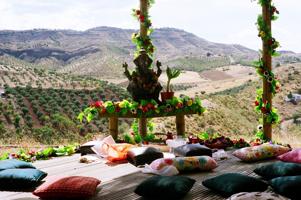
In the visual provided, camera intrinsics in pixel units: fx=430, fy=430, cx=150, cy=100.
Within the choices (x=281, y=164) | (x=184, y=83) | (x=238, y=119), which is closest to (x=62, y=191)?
(x=281, y=164)

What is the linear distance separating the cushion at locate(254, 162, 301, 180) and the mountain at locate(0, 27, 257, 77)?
189ft

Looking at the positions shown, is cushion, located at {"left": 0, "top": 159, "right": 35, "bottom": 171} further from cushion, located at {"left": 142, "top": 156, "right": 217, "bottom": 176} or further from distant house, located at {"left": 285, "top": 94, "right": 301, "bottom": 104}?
distant house, located at {"left": 285, "top": 94, "right": 301, "bottom": 104}

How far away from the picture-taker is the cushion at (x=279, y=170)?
3.45 meters

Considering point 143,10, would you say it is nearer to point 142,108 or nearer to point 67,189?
point 142,108

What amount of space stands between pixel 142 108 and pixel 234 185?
11.8 ft

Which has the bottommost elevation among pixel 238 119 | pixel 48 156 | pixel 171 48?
pixel 238 119

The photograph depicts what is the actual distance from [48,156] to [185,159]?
212 cm

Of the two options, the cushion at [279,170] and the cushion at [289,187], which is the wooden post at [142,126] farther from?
the cushion at [289,187]

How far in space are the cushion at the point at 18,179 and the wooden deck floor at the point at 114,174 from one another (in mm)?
128

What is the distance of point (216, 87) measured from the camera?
52.3 metres

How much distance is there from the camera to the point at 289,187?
2936mm

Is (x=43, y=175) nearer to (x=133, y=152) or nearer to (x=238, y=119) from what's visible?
(x=133, y=152)

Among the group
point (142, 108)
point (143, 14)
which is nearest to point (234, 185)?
point (142, 108)

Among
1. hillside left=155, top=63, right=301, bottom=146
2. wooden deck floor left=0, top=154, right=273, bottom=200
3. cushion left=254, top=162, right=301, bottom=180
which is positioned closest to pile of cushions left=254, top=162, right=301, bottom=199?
cushion left=254, top=162, right=301, bottom=180
